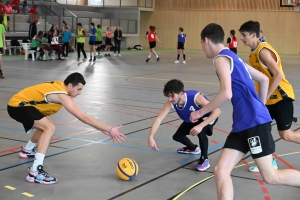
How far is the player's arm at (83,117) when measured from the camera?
5.38m

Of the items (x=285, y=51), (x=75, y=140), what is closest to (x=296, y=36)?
(x=285, y=51)

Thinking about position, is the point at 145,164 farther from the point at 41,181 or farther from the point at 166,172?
the point at 41,181

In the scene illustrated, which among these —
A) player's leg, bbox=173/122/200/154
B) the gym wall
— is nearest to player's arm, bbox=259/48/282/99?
player's leg, bbox=173/122/200/154

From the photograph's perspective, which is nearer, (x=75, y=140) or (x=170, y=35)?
(x=75, y=140)

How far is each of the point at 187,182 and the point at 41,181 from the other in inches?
69.1

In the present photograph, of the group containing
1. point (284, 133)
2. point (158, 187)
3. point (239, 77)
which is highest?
point (239, 77)

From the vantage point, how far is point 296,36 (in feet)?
118

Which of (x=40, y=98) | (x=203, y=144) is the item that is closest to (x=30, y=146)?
(x=40, y=98)

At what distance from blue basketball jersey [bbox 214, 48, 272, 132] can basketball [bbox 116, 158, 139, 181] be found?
185 centimetres

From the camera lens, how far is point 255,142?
4.30 metres

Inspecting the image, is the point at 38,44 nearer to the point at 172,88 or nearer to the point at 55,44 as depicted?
the point at 55,44

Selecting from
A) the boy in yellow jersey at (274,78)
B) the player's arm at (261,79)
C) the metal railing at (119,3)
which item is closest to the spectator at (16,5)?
the metal railing at (119,3)

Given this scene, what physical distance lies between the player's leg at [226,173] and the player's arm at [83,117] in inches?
57.3

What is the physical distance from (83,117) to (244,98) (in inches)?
79.5
